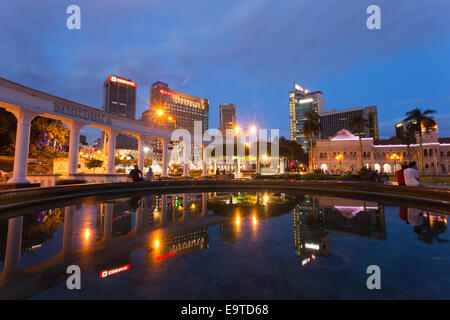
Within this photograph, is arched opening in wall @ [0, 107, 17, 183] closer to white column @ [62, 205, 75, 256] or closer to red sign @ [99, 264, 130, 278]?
white column @ [62, 205, 75, 256]

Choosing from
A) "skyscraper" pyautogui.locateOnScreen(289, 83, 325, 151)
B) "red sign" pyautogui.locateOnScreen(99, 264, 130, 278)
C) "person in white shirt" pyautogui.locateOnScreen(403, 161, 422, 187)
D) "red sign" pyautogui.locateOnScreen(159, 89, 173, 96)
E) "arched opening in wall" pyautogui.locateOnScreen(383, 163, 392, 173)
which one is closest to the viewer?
"red sign" pyautogui.locateOnScreen(99, 264, 130, 278)

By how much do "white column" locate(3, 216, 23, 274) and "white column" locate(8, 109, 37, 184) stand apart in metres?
9.14

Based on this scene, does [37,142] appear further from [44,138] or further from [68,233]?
[68,233]

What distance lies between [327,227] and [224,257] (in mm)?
3154

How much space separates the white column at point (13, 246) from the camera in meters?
2.97

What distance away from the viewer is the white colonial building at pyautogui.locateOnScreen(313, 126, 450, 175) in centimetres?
5528

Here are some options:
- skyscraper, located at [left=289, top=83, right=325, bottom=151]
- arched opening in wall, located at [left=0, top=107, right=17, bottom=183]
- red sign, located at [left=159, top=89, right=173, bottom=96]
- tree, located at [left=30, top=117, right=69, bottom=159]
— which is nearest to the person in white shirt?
arched opening in wall, located at [left=0, top=107, right=17, bottom=183]

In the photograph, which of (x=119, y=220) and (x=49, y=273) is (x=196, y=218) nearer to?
(x=119, y=220)

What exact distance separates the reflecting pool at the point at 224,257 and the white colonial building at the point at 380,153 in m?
56.5

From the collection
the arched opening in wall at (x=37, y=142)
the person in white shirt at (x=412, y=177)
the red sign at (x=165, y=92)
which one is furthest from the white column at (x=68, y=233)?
the red sign at (x=165, y=92)

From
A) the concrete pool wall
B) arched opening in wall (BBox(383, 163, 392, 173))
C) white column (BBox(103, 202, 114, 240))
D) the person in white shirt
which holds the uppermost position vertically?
arched opening in wall (BBox(383, 163, 392, 173))

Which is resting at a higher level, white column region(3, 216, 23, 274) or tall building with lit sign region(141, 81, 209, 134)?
tall building with lit sign region(141, 81, 209, 134)

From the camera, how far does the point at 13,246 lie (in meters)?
3.77

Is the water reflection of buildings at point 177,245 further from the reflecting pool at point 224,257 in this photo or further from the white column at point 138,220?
the white column at point 138,220
